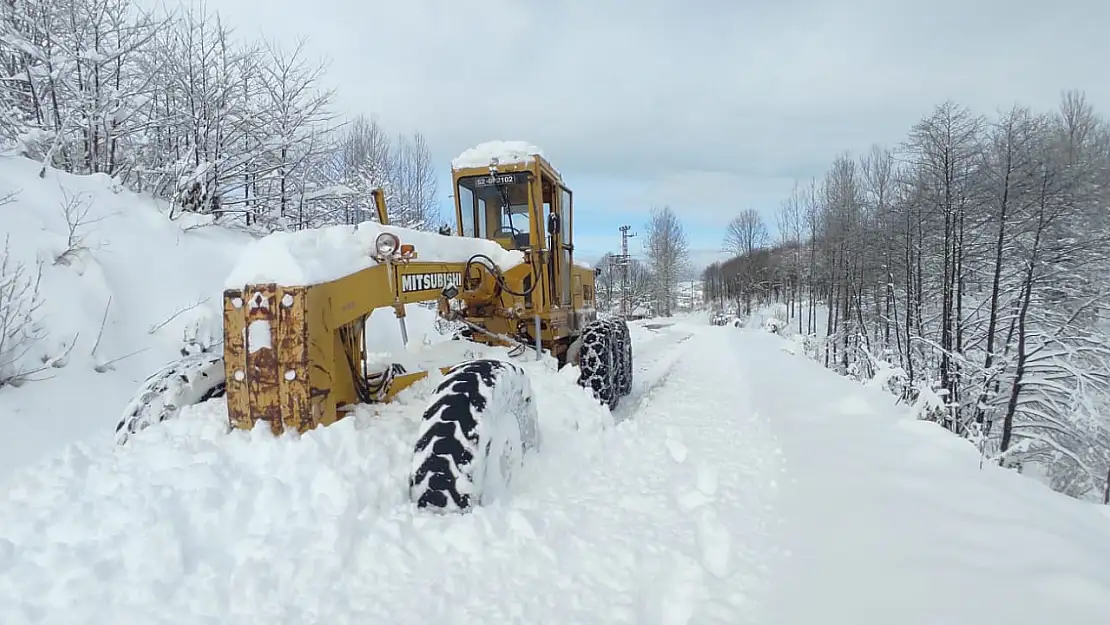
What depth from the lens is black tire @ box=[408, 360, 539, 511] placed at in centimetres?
317

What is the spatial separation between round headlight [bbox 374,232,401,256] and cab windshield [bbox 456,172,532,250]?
9.54 feet

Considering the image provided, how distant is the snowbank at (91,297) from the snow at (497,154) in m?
3.62

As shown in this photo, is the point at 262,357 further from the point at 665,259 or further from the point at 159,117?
the point at 665,259

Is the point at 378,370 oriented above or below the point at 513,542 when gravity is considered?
above

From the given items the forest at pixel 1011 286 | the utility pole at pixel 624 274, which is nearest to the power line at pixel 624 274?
the utility pole at pixel 624 274

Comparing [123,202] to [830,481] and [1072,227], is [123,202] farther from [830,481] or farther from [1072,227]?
[1072,227]

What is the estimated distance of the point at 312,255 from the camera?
3420mm

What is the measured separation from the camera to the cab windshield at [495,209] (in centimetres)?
677

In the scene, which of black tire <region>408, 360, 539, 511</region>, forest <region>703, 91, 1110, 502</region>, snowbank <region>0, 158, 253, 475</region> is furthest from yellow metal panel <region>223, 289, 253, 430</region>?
forest <region>703, 91, 1110, 502</region>

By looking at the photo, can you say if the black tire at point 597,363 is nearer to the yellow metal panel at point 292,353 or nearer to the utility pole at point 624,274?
the yellow metal panel at point 292,353

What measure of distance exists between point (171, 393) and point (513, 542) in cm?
231

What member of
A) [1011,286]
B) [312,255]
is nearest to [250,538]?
[312,255]

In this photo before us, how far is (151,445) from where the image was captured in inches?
117

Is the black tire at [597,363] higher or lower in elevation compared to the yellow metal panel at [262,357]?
lower
